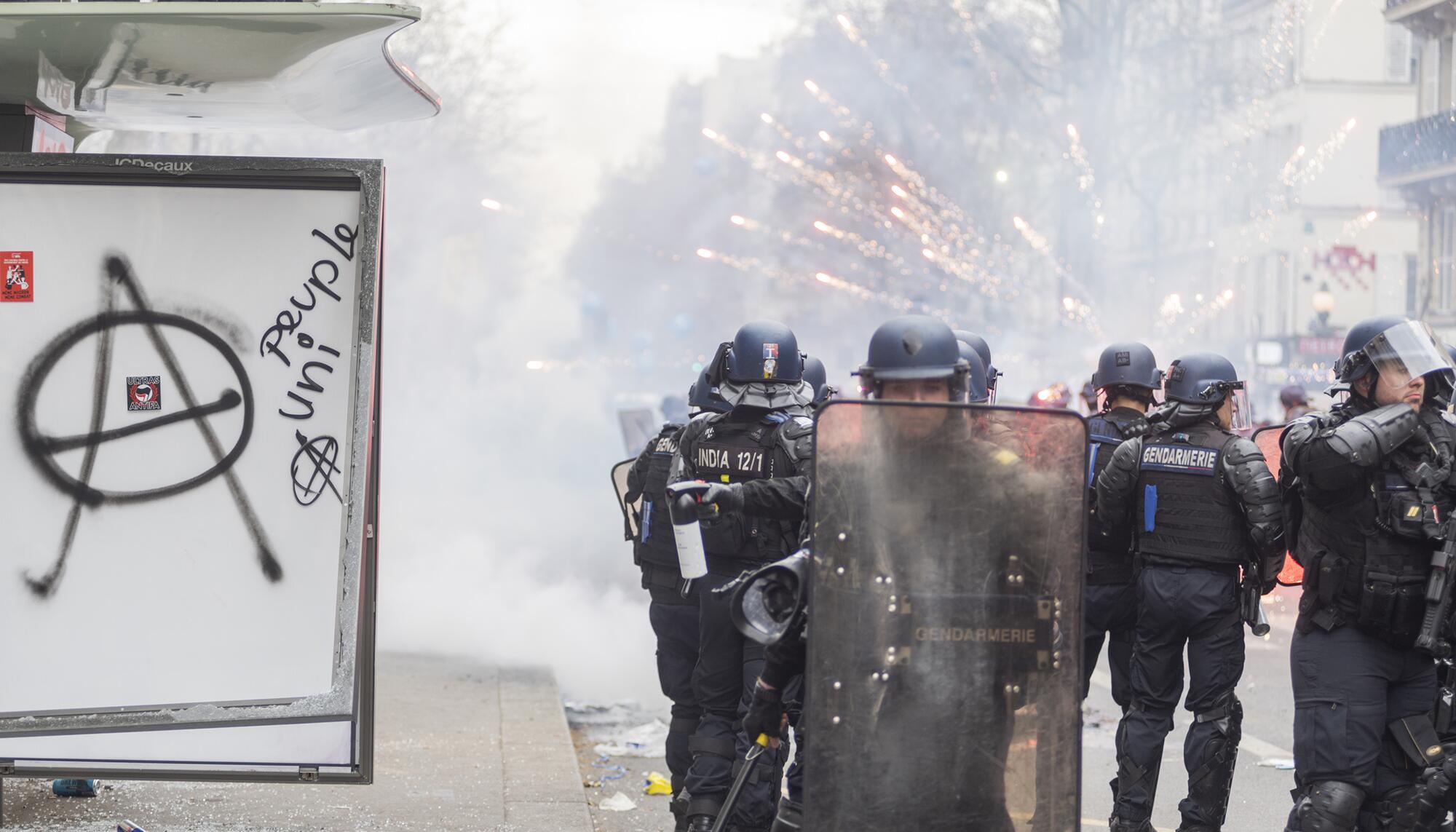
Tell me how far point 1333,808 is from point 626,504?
304 cm

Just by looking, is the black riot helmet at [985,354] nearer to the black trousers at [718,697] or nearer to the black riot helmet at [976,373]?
the black riot helmet at [976,373]

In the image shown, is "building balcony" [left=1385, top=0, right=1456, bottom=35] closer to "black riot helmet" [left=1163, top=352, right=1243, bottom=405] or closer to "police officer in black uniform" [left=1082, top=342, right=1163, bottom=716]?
"police officer in black uniform" [left=1082, top=342, right=1163, bottom=716]

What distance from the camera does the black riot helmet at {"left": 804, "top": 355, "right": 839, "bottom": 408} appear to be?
602 centimetres

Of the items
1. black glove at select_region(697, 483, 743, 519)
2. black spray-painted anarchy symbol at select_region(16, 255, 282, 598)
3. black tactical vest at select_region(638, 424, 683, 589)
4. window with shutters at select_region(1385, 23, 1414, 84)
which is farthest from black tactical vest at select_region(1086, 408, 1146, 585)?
window with shutters at select_region(1385, 23, 1414, 84)

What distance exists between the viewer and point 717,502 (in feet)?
13.9

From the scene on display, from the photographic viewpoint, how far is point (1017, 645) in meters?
3.33

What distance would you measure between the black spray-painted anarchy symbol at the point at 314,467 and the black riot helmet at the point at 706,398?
1459 millimetres

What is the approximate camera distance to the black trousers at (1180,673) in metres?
5.32

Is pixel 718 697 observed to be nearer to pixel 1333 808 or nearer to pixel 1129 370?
pixel 1333 808

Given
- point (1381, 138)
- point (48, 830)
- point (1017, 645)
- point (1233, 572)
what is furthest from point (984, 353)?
point (1381, 138)

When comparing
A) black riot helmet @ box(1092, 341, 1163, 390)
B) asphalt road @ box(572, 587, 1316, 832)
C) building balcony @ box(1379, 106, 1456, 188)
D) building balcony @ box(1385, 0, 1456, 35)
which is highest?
building balcony @ box(1385, 0, 1456, 35)

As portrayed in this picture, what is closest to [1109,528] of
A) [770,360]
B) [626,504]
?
[770,360]

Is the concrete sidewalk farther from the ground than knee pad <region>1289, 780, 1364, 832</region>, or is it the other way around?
knee pad <region>1289, 780, 1364, 832</region>

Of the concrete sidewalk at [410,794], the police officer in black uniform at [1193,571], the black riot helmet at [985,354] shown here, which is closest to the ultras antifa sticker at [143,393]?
the concrete sidewalk at [410,794]
